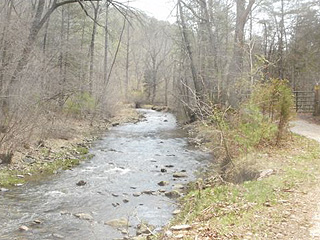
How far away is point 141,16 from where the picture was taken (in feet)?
48.7

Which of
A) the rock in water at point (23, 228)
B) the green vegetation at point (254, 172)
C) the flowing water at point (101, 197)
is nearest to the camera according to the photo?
the green vegetation at point (254, 172)

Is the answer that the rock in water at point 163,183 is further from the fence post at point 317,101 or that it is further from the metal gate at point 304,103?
the metal gate at point 304,103

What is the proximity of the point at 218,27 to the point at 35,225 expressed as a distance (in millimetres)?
23396

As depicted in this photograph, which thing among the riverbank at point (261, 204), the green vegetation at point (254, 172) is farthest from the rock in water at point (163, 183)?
the riverbank at point (261, 204)

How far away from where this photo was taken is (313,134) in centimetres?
1414

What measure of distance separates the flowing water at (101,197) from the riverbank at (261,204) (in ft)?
3.75

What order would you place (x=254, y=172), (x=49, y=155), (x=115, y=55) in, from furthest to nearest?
(x=115, y=55) → (x=49, y=155) → (x=254, y=172)

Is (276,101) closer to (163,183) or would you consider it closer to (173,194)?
(163,183)

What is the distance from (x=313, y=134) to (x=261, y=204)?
902 centimetres

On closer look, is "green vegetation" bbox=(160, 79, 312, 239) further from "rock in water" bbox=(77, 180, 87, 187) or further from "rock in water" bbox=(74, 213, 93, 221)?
"rock in water" bbox=(77, 180, 87, 187)

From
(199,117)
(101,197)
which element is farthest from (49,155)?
(199,117)

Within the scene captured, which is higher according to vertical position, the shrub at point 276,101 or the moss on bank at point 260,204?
the shrub at point 276,101

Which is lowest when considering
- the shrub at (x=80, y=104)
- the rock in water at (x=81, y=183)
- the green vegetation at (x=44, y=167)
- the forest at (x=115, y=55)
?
the rock in water at (x=81, y=183)

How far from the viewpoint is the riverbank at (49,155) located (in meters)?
10.8
